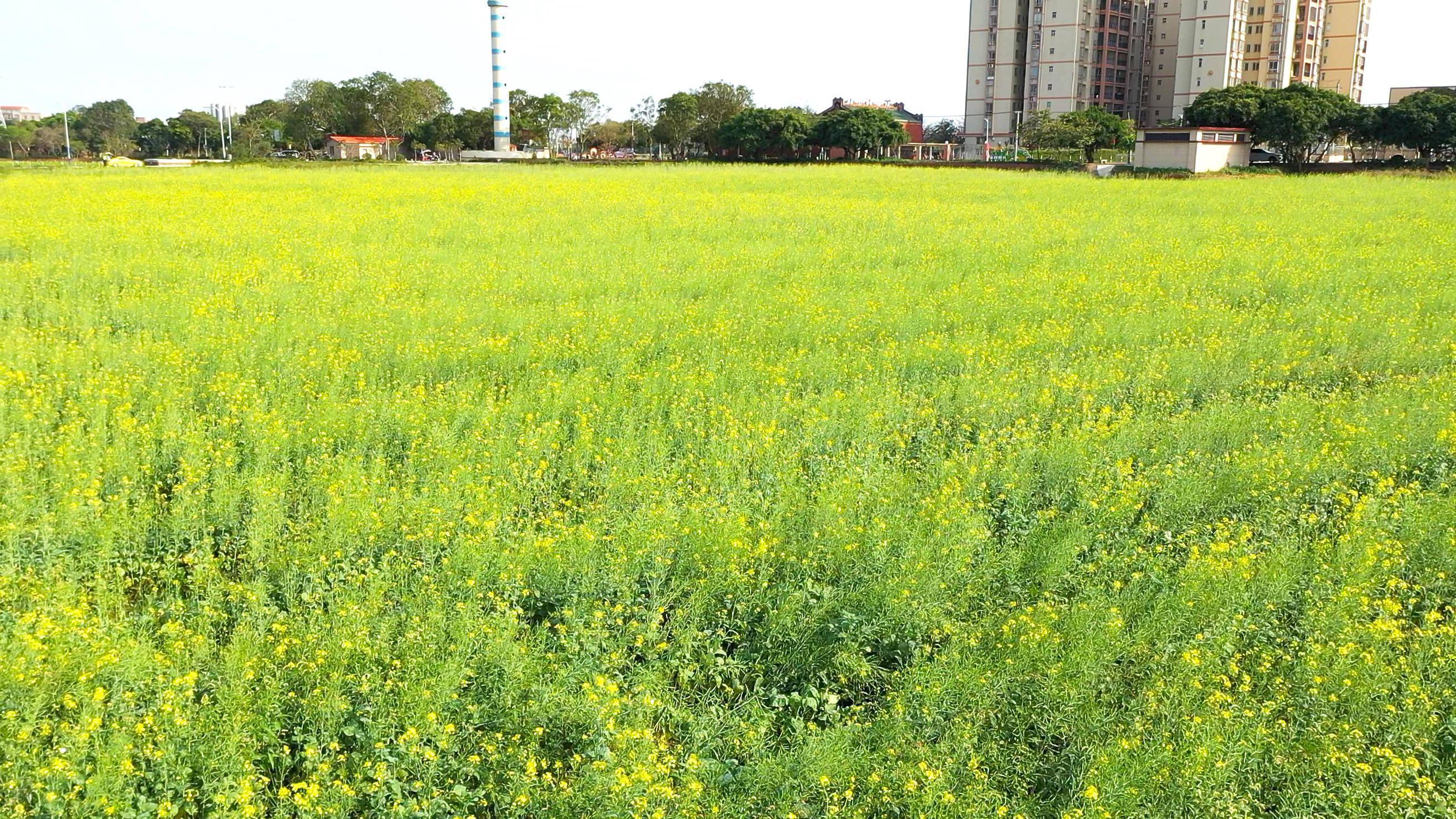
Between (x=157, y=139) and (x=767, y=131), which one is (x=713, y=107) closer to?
(x=767, y=131)

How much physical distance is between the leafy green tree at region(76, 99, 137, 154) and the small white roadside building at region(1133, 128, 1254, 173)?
309 ft

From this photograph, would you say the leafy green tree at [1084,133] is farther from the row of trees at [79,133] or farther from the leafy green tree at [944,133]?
the row of trees at [79,133]

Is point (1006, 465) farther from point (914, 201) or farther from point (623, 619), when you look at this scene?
point (914, 201)

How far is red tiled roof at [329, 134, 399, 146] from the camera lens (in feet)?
317

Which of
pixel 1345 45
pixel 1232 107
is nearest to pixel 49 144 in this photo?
pixel 1232 107

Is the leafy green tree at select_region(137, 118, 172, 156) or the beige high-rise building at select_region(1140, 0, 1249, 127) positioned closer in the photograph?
the beige high-rise building at select_region(1140, 0, 1249, 127)

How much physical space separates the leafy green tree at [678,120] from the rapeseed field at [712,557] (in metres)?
84.4

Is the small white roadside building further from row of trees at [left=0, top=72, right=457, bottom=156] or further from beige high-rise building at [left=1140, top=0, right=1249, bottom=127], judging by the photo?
row of trees at [left=0, top=72, right=457, bottom=156]

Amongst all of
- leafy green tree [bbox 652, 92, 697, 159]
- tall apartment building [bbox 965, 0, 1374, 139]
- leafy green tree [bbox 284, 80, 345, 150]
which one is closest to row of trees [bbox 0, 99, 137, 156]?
leafy green tree [bbox 284, 80, 345, 150]

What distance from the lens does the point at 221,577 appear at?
17.9ft

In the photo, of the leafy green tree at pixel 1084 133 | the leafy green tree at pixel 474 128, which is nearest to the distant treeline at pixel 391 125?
the leafy green tree at pixel 474 128

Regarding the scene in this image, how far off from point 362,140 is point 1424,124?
8958cm

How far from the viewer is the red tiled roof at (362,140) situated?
9656cm

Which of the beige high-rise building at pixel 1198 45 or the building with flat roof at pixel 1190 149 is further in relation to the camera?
the beige high-rise building at pixel 1198 45
